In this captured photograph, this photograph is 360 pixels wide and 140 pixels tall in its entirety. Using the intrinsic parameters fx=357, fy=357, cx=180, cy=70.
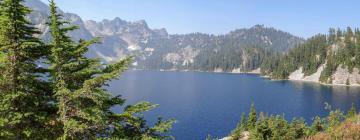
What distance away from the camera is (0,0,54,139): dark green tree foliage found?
1576cm

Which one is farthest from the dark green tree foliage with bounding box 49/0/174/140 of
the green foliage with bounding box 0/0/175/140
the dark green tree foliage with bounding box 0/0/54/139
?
the dark green tree foliage with bounding box 0/0/54/139

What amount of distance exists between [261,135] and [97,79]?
36391 mm

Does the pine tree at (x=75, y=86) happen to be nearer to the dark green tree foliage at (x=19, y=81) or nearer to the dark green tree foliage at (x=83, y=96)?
the dark green tree foliage at (x=83, y=96)

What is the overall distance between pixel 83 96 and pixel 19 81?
3026 millimetres

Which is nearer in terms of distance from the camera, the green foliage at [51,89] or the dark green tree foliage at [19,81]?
the dark green tree foliage at [19,81]

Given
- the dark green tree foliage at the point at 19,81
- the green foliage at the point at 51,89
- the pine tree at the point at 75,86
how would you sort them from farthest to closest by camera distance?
1. the pine tree at the point at 75,86
2. the green foliage at the point at 51,89
3. the dark green tree foliage at the point at 19,81

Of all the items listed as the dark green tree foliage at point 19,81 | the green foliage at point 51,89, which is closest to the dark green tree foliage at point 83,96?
the green foliage at point 51,89

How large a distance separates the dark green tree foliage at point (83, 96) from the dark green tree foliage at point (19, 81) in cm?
89

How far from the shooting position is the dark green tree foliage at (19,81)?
15.8 metres

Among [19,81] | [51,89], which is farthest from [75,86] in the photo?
[19,81]

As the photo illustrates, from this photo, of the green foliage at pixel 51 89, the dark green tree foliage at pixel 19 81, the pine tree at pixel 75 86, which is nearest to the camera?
the dark green tree foliage at pixel 19 81

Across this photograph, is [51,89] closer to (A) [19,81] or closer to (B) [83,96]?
(A) [19,81]

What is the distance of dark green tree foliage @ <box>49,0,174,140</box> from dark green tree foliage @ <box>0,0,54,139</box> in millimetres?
894

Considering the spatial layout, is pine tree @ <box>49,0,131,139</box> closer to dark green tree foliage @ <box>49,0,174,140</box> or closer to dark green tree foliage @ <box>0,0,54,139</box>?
dark green tree foliage @ <box>49,0,174,140</box>
